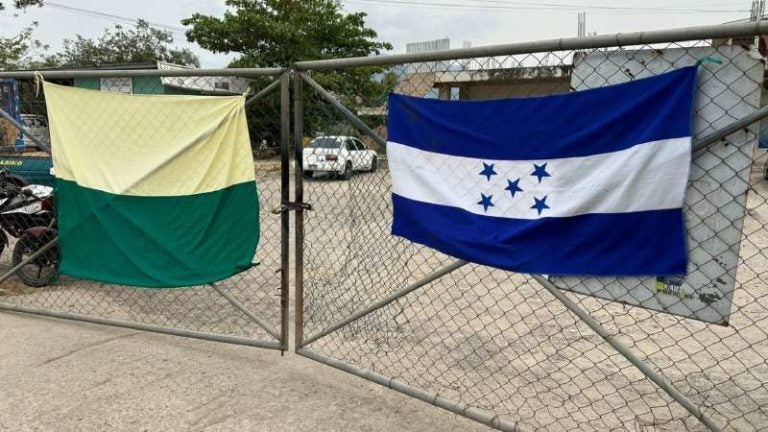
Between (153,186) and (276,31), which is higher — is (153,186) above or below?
below

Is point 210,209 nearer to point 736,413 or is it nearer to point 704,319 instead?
point 704,319

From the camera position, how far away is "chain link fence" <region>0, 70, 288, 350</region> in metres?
4.07

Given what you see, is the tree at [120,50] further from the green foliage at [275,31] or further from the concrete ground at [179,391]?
the concrete ground at [179,391]

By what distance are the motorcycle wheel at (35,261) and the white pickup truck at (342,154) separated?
9.98 feet

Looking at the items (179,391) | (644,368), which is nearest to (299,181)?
(179,391)

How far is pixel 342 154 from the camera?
4512 mm

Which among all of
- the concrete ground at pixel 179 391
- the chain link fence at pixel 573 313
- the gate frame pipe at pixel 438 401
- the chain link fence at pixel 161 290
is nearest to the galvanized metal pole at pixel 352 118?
the chain link fence at pixel 573 313

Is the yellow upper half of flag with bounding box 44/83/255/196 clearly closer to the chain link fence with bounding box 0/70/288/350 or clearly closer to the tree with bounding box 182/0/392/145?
the chain link fence with bounding box 0/70/288/350

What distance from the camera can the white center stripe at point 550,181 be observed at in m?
2.28

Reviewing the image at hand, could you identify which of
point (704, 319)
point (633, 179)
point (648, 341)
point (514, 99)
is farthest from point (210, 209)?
point (648, 341)

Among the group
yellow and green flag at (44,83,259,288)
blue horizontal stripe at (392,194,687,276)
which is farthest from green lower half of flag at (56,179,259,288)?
blue horizontal stripe at (392,194,687,276)

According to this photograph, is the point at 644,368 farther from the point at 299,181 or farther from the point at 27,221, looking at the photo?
the point at 27,221

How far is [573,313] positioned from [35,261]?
524 cm

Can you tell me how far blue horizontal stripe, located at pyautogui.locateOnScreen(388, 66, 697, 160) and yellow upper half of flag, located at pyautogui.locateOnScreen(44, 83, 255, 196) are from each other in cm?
135
